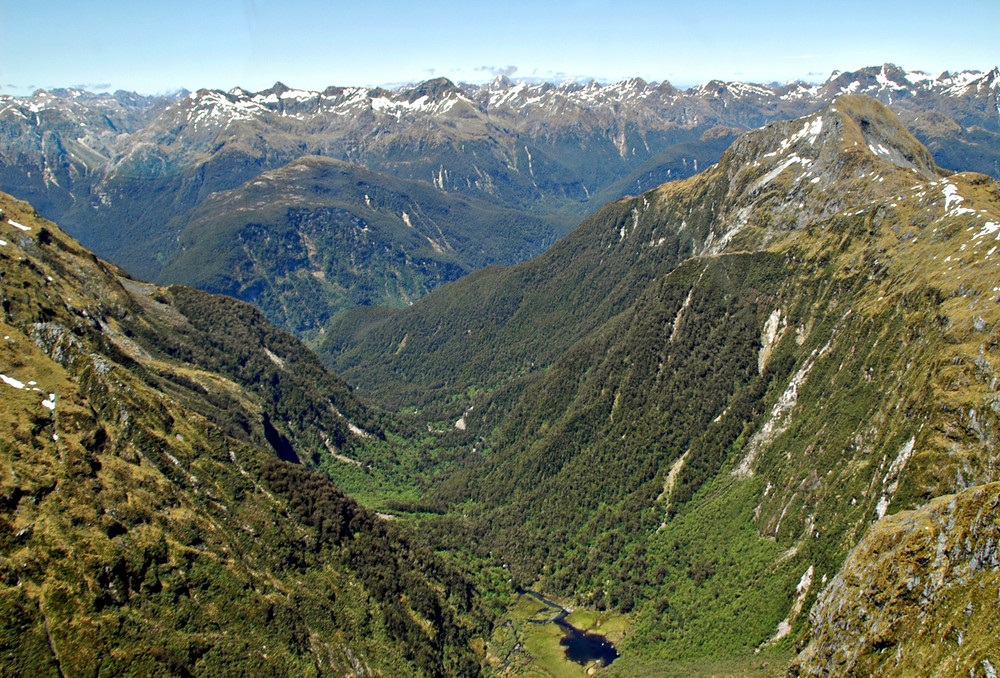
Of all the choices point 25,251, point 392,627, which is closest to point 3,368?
point 392,627

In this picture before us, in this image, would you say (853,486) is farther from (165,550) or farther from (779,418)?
(165,550)

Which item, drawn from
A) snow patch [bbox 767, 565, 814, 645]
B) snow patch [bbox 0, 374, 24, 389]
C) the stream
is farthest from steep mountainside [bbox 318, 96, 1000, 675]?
snow patch [bbox 0, 374, 24, 389]

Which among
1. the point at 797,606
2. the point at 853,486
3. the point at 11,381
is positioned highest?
the point at 11,381

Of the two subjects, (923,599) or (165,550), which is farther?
(165,550)

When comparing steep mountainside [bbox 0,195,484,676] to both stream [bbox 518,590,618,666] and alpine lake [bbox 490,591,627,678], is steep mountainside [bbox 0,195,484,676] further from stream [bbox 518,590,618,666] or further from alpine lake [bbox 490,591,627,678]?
stream [bbox 518,590,618,666]

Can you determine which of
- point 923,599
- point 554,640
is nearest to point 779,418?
point 554,640

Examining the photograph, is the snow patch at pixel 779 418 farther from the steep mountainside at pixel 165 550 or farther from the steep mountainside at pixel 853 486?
the steep mountainside at pixel 165 550

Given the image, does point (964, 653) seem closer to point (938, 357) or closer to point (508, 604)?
point (938, 357)
